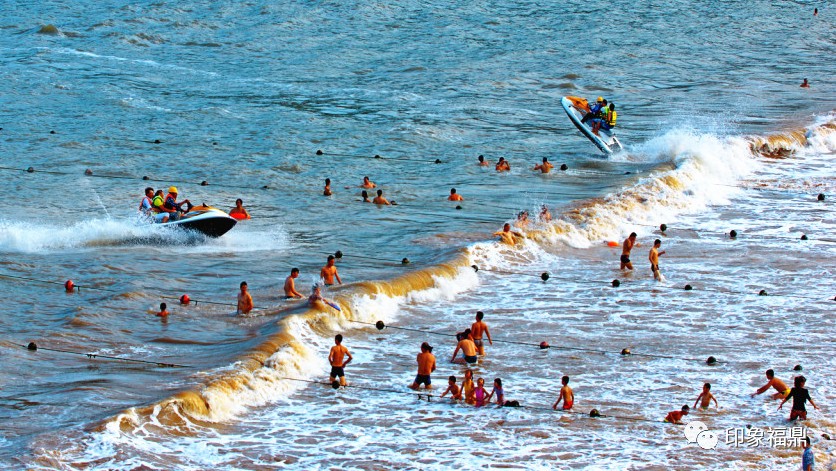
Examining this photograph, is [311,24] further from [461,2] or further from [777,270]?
[777,270]

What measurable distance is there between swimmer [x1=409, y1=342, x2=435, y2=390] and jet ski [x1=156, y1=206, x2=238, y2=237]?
9561 mm

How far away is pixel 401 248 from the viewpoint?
26.3 meters

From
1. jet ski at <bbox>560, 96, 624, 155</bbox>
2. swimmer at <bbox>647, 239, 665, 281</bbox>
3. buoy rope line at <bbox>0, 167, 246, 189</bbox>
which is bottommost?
swimmer at <bbox>647, 239, 665, 281</bbox>

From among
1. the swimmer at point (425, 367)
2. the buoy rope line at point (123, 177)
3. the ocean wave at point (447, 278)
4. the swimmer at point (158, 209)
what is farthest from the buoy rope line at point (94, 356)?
the buoy rope line at point (123, 177)

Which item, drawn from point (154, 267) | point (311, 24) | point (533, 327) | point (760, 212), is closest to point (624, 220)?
point (760, 212)

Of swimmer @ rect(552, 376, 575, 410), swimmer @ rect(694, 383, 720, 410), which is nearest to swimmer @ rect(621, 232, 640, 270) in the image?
swimmer @ rect(694, 383, 720, 410)

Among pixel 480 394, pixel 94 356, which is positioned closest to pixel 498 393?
pixel 480 394

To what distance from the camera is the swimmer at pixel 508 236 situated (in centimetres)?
2620

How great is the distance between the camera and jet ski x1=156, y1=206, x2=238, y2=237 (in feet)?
85.5

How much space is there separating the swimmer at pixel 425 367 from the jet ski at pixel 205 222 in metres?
9.56

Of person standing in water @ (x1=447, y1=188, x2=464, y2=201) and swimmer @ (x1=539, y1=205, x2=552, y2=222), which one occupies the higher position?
person standing in water @ (x1=447, y1=188, x2=464, y2=201)

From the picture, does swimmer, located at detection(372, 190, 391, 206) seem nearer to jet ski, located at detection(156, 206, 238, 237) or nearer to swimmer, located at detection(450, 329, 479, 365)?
jet ski, located at detection(156, 206, 238, 237)

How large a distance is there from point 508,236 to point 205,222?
22.8 feet

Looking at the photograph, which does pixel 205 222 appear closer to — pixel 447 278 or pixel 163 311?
pixel 163 311
